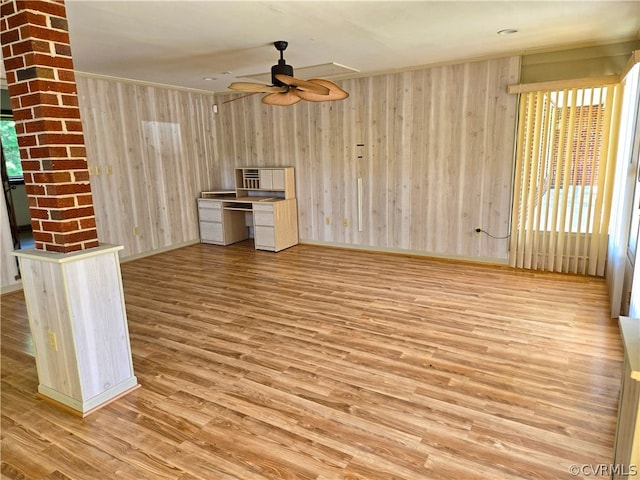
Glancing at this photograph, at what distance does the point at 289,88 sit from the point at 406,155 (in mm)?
2352

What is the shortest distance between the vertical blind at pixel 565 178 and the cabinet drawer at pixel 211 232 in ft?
14.1

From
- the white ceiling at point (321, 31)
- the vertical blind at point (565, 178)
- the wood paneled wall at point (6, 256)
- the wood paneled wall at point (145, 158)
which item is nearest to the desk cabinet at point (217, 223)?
the wood paneled wall at point (145, 158)

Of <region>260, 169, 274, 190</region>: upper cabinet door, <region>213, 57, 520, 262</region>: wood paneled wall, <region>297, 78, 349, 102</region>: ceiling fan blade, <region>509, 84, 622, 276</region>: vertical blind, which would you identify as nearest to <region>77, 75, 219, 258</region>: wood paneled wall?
<region>213, 57, 520, 262</region>: wood paneled wall

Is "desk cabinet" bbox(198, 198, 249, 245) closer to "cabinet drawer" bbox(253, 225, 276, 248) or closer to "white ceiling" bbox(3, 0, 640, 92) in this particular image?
"cabinet drawer" bbox(253, 225, 276, 248)

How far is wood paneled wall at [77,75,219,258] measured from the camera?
5281mm

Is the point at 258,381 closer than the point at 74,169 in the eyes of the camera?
No

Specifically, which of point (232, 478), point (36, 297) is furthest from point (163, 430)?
point (36, 297)

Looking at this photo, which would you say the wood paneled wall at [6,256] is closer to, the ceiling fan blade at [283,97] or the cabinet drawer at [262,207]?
the cabinet drawer at [262,207]

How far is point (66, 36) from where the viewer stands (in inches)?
86.2

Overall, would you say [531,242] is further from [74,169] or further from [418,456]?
[74,169]

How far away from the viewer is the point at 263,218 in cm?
608

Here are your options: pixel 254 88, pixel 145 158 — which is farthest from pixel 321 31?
pixel 145 158

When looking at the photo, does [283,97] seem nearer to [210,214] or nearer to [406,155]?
[406,155]

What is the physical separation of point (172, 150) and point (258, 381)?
15.5 ft
